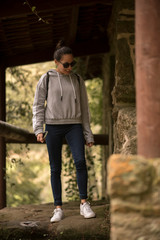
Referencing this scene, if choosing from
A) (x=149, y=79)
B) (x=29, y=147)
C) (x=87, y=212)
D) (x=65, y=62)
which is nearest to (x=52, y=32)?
(x=65, y=62)

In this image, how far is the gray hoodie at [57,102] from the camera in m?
3.99

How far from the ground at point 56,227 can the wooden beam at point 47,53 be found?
2.90 m

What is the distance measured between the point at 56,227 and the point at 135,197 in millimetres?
1890

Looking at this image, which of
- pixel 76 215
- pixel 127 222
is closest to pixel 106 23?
pixel 76 215

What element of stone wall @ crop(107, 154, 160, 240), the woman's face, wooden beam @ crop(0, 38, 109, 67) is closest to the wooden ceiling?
wooden beam @ crop(0, 38, 109, 67)

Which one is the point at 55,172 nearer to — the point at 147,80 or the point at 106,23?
the point at 147,80

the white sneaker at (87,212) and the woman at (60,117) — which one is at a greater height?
the woman at (60,117)

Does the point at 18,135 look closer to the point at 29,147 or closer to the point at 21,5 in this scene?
the point at 21,5

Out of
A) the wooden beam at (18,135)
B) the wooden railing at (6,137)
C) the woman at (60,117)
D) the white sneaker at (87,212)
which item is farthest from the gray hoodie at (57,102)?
the wooden railing at (6,137)

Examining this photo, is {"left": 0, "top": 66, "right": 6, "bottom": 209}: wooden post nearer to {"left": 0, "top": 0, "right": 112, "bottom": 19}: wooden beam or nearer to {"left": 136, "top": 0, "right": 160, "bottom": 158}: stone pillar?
{"left": 0, "top": 0, "right": 112, "bottom": 19}: wooden beam

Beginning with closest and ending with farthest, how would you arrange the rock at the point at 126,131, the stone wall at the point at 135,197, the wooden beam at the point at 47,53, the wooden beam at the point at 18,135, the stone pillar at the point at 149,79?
the stone wall at the point at 135,197, the stone pillar at the point at 149,79, the rock at the point at 126,131, the wooden beam at the point at 18,135, the wooden beam at the point at 47,53

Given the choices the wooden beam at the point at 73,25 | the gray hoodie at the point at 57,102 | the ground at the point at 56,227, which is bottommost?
the ground at the point at 56,227

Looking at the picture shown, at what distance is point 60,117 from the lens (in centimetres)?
399

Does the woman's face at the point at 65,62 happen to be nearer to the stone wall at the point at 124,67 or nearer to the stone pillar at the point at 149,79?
the stone wall at the point at 124,67
